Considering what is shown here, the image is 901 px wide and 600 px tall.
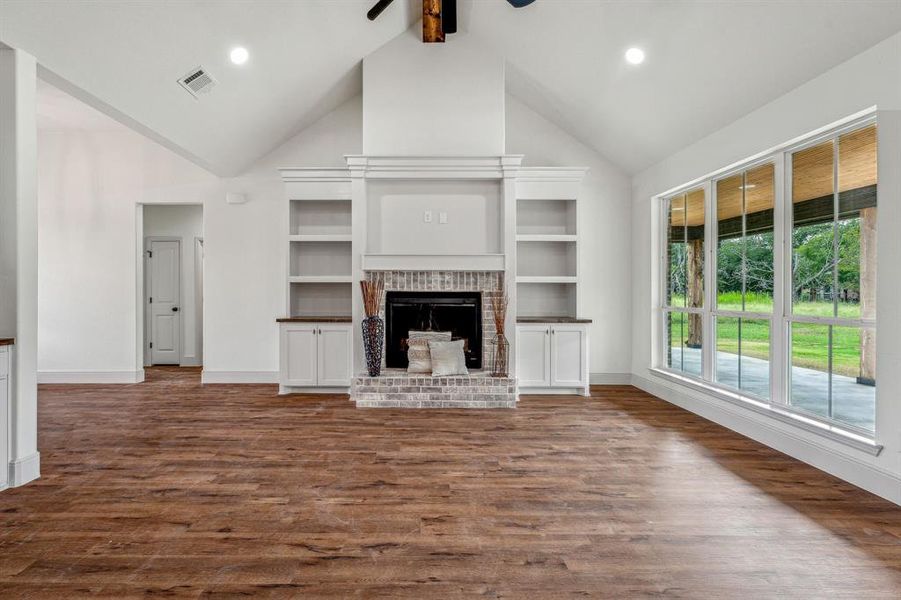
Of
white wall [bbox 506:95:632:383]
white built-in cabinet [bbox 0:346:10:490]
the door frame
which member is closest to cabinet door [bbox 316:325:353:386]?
white built-in cabinet [bbox 0:346:10:490]

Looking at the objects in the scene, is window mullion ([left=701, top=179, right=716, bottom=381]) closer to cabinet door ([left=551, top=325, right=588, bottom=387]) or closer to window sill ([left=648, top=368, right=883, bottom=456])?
window sill ([left=648, top=368, right=883, bottom=456])

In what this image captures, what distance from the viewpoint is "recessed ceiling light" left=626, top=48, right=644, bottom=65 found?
381 cm

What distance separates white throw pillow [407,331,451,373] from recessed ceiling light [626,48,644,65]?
3153 millimetres

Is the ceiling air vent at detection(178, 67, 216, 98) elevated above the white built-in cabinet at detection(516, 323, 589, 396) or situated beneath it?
elevated above

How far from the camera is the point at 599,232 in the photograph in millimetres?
5801

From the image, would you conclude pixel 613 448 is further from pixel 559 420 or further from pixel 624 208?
pixel 624 208

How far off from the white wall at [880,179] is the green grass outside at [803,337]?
0.33 meters

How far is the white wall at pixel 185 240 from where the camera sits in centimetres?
719

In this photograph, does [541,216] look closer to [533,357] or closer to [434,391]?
[533,357]

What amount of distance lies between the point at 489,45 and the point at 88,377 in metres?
6.37

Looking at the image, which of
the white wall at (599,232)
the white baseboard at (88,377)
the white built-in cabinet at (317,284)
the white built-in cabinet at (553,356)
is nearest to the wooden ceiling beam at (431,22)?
the white wall at (599,232)

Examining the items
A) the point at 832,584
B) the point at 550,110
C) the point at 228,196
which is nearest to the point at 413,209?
the point at 550,110

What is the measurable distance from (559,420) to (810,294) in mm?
2142

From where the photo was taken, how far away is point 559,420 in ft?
13.6
